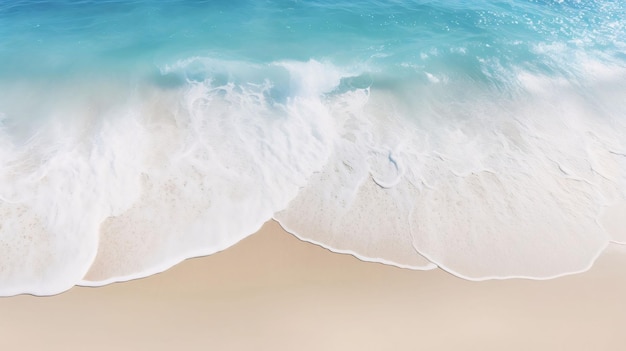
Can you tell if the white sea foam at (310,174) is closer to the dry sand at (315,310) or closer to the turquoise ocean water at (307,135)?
the turquoise ocean water at (307,135)

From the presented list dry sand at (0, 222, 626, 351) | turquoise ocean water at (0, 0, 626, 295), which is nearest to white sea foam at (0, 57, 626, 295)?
turquoise ocean water at (0, 0, 626, 295)

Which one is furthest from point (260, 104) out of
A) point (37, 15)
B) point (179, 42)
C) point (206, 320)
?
point (37, 15)

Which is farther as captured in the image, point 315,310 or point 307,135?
point 307,135

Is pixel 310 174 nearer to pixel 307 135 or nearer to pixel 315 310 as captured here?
pixel 307 135

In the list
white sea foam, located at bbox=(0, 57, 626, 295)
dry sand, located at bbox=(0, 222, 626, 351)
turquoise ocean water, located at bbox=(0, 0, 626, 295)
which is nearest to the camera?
dry sand, located at bbox=(0, 222, 626, 351)

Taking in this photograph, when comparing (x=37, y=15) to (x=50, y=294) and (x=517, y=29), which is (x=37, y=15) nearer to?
(x=50, y=294)

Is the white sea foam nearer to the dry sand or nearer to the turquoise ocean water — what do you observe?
the turquoise ocean water

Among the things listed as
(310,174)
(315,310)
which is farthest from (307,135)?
(315,310)
